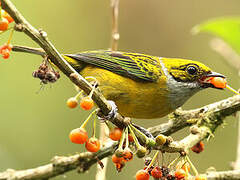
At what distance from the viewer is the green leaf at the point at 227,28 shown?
305cm

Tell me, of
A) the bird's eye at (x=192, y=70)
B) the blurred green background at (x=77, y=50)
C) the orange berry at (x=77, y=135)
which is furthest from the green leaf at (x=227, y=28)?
the blurred green background at (x=77, y=50)

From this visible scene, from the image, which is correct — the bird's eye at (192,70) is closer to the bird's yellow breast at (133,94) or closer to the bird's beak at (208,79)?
the bird's beak at (208,79)

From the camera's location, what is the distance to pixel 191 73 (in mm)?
4082

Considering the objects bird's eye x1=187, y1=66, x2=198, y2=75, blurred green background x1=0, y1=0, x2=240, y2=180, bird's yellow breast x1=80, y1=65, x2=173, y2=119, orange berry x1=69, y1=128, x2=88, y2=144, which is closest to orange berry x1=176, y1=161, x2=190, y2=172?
orange berry x1=69, y1=128, x2=88, y2=144

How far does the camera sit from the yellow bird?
374cm

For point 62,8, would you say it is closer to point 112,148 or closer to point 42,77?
point 112,148

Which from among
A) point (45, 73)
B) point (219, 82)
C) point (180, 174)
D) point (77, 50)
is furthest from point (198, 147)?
point (77, 50)

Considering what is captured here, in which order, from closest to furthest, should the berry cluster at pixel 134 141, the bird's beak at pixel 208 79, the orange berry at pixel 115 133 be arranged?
the berry cluster at pixel 134 141 → the orange berry at pixel 115 133 → the bird's beak at pixel 208 79

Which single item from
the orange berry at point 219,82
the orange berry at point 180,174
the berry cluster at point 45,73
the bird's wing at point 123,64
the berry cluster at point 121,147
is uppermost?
the bird's wing at point 123,64

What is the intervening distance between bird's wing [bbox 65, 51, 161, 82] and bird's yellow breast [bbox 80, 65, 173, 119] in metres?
0.06

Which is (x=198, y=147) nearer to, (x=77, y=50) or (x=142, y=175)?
(x=142, y=175)

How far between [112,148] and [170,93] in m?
1.12

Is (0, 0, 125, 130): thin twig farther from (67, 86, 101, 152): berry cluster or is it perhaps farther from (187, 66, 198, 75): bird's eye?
(187, 66, 198, 75): bird's eye

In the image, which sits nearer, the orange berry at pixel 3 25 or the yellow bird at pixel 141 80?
the orange berry at pixel 3 25
